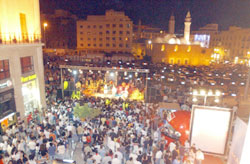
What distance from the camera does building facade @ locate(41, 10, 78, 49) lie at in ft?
226

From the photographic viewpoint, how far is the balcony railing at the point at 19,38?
13.5 meters

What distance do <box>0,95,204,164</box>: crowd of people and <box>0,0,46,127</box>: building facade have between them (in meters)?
1.94

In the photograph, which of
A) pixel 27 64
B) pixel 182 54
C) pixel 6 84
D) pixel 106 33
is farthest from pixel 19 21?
pixel 106 33

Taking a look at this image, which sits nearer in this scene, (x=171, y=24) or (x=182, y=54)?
(x=182, y=54)

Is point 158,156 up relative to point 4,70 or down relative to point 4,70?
down

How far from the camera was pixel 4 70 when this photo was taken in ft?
44.1

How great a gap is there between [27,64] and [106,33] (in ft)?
161

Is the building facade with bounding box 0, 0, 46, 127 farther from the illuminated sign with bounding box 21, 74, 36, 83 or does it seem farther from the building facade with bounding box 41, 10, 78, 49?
the building facade with bounding box 41, 10, 78, 49

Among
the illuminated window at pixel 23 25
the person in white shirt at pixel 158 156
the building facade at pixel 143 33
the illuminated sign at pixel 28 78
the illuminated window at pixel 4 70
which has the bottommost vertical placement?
the person in white shirt at pixel 158 156

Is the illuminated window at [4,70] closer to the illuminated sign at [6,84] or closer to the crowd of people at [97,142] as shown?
the illuminated sign at [6,84]

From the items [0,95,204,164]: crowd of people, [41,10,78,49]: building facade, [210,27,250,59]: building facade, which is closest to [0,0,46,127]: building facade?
[0,95,204,164]: crowd of people

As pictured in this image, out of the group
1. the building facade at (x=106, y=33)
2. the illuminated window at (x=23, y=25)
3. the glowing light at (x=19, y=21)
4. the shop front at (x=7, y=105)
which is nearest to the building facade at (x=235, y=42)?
the building facade at (x=106, y=33)

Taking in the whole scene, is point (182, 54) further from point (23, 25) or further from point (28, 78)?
point (28, 78)

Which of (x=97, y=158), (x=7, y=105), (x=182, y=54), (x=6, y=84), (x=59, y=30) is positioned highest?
(x=59, y=30)
